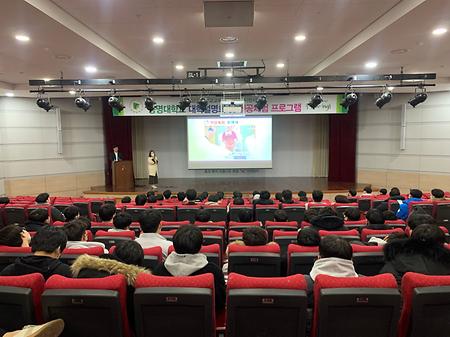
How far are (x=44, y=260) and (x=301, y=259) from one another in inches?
77.3

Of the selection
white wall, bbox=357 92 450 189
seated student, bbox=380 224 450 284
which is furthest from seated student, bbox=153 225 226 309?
white wall, bbox=357 92 450 189

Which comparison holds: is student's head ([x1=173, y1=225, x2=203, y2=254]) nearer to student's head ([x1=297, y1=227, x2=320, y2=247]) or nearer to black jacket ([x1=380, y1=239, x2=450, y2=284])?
student's head ([x1=297, y1=227, x2=320, y2=247])

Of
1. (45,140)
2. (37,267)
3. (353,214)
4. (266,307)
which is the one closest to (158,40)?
(353,214)

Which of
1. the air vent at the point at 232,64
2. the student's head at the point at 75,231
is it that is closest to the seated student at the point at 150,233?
the student's head at the point at 75,231

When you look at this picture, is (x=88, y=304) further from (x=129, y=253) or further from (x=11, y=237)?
(x=11, y=237)

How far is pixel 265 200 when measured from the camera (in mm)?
6402

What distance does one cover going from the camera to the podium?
446 inches

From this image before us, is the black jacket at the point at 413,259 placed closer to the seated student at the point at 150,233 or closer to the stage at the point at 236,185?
the seated student at the point at 150,233

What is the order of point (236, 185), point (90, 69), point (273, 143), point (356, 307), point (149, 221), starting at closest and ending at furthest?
point (356, 307), point (149, 221), point (90, 69), point (236, 185), point (273, 143)

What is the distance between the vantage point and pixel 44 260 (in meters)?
2.25

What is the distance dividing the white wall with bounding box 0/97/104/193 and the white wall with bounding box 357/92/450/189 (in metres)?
10.5

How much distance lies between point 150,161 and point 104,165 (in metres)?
2.34

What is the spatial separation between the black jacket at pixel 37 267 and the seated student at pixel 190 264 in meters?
0.64

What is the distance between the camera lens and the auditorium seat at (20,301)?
70.9 inches
